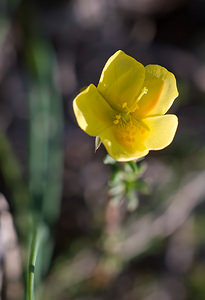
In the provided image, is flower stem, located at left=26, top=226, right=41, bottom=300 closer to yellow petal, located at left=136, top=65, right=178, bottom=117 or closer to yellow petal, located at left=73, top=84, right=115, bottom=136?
yellow petal, located at left=73, top=84, right=115, bottom=136

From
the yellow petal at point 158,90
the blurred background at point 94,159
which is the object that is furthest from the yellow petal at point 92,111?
the blurred background at point 94,159

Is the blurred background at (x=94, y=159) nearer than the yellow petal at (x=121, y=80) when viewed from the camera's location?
No

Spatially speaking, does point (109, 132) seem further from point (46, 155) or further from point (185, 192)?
point (185, 192)

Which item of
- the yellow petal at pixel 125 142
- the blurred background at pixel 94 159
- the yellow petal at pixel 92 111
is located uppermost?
the yellow petal at pixel 92 111

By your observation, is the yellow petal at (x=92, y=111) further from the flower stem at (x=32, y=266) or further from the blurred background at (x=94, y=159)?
the blurred background at (x=94, y=159)

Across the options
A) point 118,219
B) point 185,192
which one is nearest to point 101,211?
point 118,219

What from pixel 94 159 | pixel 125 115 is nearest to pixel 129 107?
pixel 125 115
